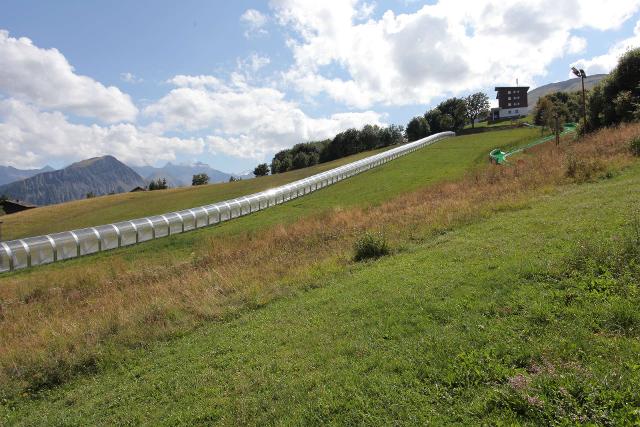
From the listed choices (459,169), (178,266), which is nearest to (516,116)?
(459,169)

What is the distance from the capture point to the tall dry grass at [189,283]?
33.6 feet

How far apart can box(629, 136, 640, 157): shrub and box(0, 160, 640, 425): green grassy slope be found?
432 inches

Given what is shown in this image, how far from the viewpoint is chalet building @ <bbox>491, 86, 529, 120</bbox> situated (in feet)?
459

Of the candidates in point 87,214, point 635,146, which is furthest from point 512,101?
point 87,214

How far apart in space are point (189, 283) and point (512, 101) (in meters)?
150

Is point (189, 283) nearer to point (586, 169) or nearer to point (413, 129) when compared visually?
point (586, 169)

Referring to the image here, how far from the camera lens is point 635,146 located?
66.1ft

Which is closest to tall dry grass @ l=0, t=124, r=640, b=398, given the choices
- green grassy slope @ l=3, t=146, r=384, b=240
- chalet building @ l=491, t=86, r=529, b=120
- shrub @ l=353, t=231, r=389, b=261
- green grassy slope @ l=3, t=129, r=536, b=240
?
shrub @ l=353, t=231, r=389, b=261

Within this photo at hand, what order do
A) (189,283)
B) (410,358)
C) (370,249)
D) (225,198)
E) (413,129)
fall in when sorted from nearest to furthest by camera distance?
(410,358)
(370,249)
(189,283)
(225,198)
(413,129)

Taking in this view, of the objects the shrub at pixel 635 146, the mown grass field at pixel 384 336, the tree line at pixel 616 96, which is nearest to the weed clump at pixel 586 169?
the mown grass field at pixel 384 336

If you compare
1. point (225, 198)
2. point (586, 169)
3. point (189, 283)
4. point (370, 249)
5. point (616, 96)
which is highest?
point (616, 96)

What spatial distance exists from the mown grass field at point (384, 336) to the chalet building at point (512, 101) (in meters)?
140

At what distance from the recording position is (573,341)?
5.95 metres

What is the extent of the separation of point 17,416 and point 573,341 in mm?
10103
